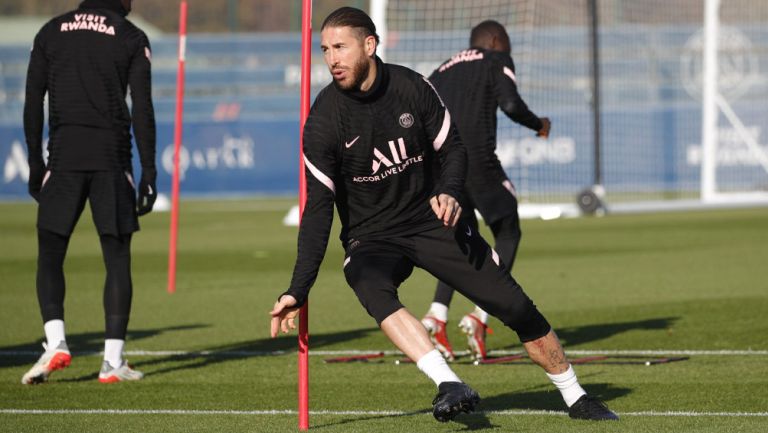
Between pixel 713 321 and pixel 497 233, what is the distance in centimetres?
208

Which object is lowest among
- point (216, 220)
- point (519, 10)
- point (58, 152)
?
point (216, 220)

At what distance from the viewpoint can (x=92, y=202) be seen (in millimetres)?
8234

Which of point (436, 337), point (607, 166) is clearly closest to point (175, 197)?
point (436, 337)

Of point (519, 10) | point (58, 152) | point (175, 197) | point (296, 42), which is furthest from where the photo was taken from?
point (296, 42)

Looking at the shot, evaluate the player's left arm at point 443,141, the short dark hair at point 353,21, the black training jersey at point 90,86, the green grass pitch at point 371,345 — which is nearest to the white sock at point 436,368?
the green grass pitch at point 371,345

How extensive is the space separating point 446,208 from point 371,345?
3851 millimetres

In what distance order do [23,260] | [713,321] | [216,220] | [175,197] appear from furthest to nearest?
[216,220], [23,260], [175,197], [713,321]

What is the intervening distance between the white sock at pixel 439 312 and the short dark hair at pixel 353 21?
10.7 ft

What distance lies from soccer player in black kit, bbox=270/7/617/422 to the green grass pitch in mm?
577

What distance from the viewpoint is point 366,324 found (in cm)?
1078

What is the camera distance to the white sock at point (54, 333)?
26.6ft

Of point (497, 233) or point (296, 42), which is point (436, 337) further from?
point (296, 42)

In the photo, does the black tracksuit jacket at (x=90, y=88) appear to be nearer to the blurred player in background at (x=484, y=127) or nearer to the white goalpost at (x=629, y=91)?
the blurred player in background at (x=484, y=127)

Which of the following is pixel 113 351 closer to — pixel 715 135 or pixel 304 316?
pixel 304 316
